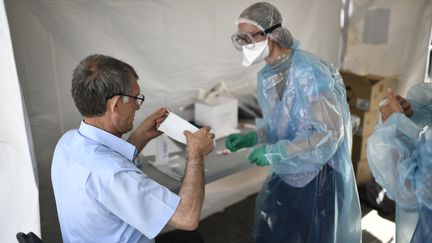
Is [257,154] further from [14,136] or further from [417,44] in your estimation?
[417,44]

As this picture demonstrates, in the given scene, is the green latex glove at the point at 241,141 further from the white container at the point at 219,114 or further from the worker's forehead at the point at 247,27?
the worker's forehead at the point at 247,27

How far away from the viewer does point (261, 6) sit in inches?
61.1

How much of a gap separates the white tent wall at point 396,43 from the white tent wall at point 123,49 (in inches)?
28.5

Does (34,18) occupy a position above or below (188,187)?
above

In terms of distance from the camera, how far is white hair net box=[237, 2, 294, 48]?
154 cm

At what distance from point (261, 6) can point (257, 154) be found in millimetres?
636

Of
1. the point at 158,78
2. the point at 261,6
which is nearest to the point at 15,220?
the point at 158,78

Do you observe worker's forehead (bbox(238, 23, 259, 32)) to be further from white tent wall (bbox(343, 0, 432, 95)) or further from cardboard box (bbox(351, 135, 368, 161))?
white tent wall (bbox(343, 0, 432, 95))

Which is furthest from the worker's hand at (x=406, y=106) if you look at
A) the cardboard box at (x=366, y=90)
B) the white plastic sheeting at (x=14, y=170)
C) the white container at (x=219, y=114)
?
the cardboard box at (x=366, y=90)

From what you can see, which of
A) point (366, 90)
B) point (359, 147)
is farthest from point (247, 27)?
point (359, 147)

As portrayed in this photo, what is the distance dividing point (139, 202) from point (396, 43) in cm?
290

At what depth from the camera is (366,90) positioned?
2.94 metres

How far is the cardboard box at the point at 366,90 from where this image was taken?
293 cm

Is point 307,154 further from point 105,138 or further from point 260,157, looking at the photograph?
point 105,138
